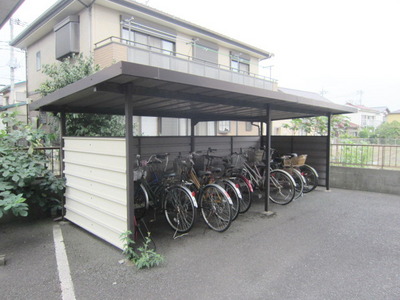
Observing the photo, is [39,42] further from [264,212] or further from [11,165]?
[264,212]

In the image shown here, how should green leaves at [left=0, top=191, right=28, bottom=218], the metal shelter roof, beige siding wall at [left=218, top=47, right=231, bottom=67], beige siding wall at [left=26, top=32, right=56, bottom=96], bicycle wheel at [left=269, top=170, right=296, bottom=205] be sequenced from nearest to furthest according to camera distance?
the metal shelter roof, green leaves at [left=0, top=191, right=28, bottom=218], bicycle wheel at [left=269, top=170, right=296, bottom=205], beige siding wall at [left=26, top=32, right=56, bottom=96], beige siding wall at [left=218, top=47, right=231, bottom=67]

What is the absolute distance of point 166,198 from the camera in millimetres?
3986

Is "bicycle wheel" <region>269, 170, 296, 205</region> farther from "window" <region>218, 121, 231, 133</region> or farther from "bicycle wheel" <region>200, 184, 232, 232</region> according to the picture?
"window" <region>218, 121, 231, 133</region>

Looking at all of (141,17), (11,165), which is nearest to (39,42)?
(141,17)

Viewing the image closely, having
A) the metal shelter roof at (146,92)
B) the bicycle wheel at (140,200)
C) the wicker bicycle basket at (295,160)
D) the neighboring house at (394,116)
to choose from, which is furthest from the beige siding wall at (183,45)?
the neighboring house at (394,116)

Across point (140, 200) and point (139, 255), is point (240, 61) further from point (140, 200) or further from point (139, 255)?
point (139, 255)

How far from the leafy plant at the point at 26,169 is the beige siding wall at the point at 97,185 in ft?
1.10

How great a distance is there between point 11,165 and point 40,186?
55 cm

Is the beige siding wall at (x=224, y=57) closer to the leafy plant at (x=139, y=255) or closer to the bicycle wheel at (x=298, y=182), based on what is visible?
the bicycle wheel at (x=298, y=182)

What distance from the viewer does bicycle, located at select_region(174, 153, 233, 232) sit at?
3.76 metres

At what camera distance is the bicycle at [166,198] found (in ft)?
12.3

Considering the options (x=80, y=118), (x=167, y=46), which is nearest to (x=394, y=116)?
(x=167, y=46)

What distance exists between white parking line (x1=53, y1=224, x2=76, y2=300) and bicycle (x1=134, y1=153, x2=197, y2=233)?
1175 mm

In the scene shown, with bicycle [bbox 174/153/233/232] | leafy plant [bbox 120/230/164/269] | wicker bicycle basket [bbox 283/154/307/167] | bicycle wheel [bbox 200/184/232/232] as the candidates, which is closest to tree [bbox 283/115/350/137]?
wicker bicycle basket [bbox 283/154/307/167]
